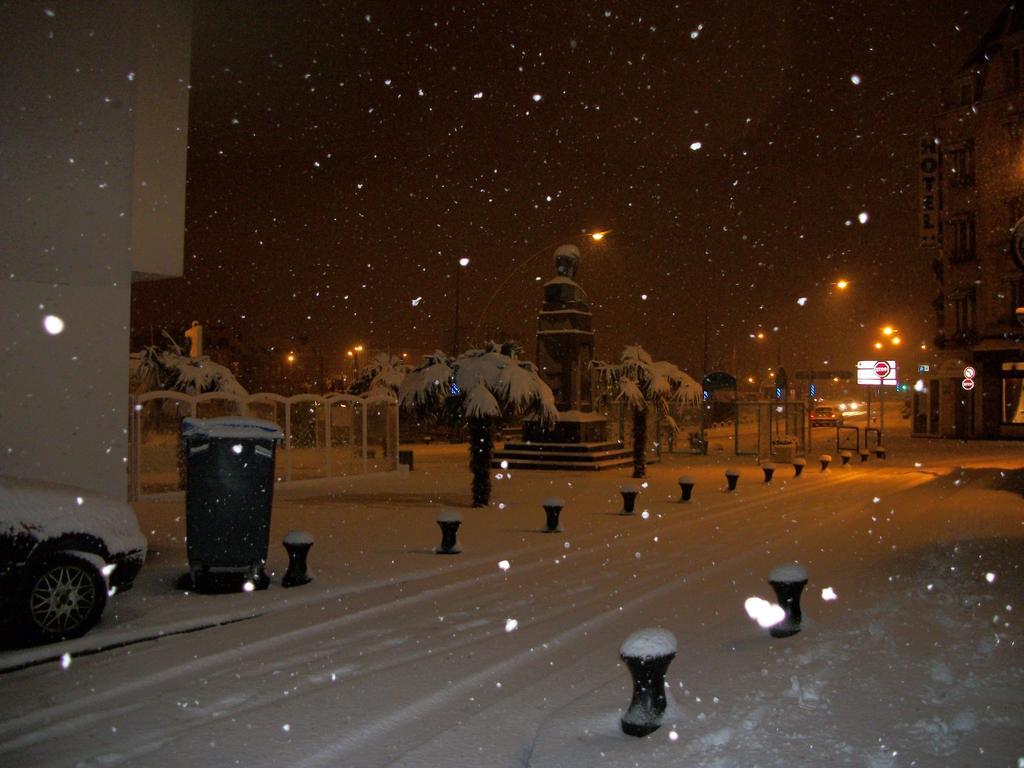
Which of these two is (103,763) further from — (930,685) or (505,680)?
(930,685)

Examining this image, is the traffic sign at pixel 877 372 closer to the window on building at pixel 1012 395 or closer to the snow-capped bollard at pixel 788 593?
the window on building at pixel 1012 395

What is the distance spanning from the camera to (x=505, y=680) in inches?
244

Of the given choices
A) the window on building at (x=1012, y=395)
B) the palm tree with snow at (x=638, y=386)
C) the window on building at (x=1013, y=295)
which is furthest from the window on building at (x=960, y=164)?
the palm tree with snow at (x=638, y=386)

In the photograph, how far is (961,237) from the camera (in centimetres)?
4762

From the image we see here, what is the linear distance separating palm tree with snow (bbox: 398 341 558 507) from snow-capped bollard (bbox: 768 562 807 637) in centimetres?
922

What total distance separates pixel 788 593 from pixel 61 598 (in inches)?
234

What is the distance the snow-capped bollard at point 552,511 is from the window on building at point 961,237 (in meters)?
42.4

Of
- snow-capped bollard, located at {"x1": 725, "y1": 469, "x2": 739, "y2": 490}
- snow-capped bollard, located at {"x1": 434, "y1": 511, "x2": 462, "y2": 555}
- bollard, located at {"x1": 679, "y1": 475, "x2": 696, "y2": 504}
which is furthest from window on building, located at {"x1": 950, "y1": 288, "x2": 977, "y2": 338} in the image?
snow-capped bollard, located at {"x1": 434, "y1": 511, "x2": 462, "y2": 555}

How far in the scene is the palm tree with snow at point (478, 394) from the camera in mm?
15961

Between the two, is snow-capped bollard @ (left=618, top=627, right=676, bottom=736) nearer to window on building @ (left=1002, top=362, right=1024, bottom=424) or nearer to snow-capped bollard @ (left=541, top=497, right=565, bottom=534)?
snow-capped bollard @ (left=541, top=497, right=565, bottom=534)

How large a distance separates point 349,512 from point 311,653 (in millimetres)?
9192

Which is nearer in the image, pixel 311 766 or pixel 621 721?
pixel 311 766

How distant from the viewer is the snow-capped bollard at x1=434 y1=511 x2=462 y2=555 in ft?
36.7

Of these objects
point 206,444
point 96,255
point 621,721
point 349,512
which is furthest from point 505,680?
point 349,512
